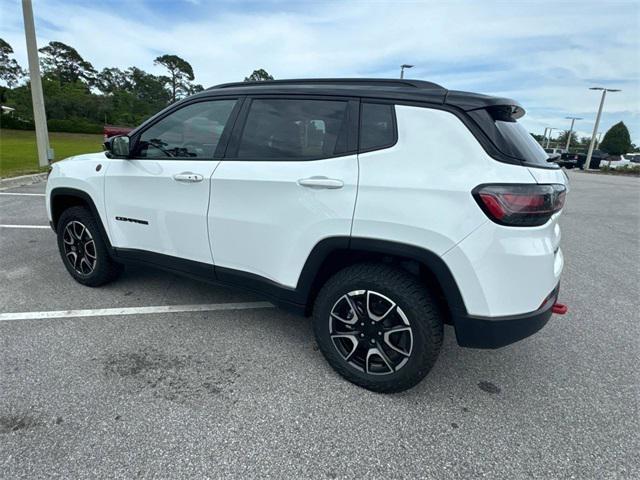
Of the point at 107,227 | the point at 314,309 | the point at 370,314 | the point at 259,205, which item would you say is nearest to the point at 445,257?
the point at 370,314

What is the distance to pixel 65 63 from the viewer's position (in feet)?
217

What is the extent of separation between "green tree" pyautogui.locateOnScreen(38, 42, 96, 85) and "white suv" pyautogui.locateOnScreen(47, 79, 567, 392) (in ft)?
253

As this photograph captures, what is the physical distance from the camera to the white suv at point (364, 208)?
1967 mm

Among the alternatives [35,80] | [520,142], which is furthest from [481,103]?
[35,80]

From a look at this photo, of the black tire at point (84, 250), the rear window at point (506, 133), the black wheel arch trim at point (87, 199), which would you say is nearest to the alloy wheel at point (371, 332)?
the rear window at point (506, 133)

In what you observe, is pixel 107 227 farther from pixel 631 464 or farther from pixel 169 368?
pixel 631 464

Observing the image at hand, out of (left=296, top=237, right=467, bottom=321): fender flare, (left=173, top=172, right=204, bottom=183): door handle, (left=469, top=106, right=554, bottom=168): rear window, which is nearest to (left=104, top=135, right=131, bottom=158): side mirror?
(left=173, top=172, right=204, bottom=183): door handle

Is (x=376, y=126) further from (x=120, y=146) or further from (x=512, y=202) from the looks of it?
(x=120, y=146)

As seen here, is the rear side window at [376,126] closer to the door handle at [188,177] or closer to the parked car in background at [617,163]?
the door handle at [188,177]

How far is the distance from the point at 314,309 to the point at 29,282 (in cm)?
307

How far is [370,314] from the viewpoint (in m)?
2.29

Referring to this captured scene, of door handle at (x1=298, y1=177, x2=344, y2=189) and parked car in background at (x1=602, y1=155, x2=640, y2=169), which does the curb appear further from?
parked car in background at (x1=602, y1=155, x2=640, y2=169)

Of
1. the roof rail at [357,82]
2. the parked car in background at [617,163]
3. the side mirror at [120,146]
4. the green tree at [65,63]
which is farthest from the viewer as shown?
the green tree at [65,63]

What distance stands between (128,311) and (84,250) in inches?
33.3
